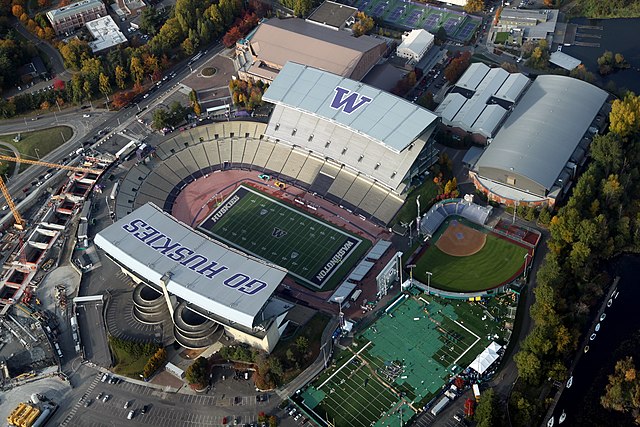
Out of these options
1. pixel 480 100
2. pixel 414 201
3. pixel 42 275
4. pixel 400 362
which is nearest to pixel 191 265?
pixel 42 275

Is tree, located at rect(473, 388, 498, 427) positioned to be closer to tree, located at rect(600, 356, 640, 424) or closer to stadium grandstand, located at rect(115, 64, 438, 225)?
tree, located at rect(600, 356, 640, 424)

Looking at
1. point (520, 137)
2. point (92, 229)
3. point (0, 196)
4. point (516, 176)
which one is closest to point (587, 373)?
point (516, 176)

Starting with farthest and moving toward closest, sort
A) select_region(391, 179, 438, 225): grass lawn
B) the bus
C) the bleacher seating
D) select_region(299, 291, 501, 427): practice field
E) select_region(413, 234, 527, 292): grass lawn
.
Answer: the bus
the bleacher seating
select_region(391, 179, 438, 225): grass lawn
select_region(413, 234, 527, 292): grass lawn
select_region(299, 291, 501, 427): practice field

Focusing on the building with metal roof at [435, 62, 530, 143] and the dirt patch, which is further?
the building with metal roof at [435, 62, 530, 143]

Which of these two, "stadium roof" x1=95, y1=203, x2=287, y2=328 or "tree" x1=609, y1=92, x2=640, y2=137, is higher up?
"tree" x1=609, y1=92, x2=640, y2=137

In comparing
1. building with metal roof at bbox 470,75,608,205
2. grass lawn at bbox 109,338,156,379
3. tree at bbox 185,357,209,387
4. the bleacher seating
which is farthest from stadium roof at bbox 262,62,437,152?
grass lawn at bbox 109,338,156,379

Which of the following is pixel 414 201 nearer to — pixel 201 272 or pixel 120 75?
pixel 201 272
